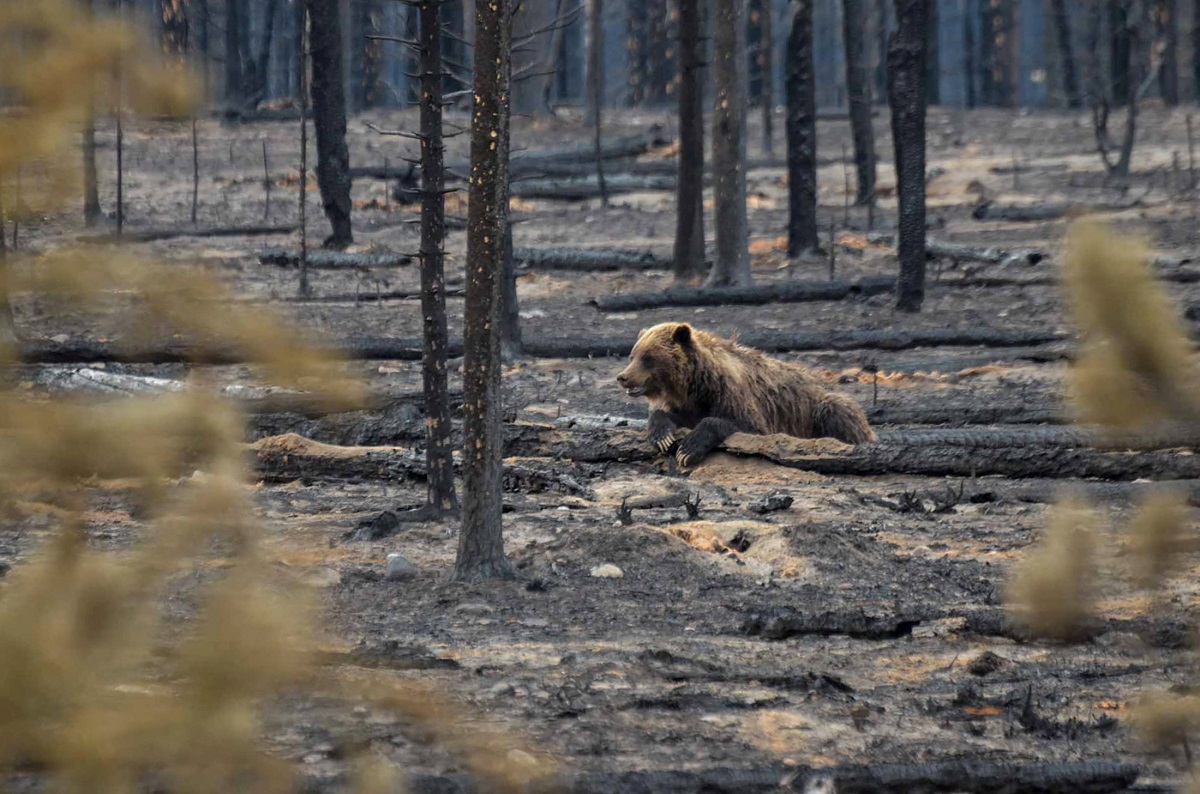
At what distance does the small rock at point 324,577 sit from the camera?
7.88 meters

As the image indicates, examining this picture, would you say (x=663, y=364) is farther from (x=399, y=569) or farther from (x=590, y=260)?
(x=590, y=260)

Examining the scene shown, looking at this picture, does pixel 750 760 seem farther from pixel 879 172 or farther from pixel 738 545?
pixel 879 172

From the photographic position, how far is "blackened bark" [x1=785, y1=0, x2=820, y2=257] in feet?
78.1

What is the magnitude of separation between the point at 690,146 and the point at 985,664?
15687 mm

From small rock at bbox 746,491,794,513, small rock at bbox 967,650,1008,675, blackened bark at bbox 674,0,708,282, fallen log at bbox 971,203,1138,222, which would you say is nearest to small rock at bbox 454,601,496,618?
small rock at bbox 967,650,1008,675

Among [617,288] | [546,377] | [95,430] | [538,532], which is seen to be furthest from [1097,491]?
[617,288]

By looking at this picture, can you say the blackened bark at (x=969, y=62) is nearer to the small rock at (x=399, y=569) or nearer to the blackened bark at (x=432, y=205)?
the blackened bark at (x=432, y=205)

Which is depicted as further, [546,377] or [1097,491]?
[546,377]

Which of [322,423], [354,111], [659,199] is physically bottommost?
[322,423]

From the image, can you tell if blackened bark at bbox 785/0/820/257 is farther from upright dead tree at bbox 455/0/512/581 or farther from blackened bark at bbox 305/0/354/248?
upright dead tree at bbox 455/0/512/581

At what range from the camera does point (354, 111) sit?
4491 centimetres

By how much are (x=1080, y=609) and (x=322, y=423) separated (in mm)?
9751

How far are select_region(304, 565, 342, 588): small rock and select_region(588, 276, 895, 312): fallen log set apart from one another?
40.3ft

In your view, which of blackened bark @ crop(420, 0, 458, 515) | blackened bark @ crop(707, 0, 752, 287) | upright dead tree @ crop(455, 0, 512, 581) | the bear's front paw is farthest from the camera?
blackened bark @ crop(707, 0, 752, 287)
